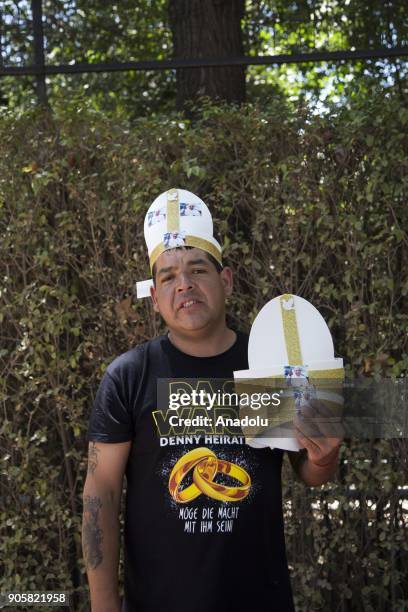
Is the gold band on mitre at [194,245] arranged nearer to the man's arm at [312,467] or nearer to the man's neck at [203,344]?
the man's neck at [203,344]

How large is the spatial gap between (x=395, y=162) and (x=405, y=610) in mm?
2086

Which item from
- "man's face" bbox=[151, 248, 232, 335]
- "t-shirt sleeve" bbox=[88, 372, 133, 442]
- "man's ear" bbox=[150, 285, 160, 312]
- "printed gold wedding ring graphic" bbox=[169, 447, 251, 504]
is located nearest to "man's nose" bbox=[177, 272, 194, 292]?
"man's face" bbox=[151, 248, 232, 335]

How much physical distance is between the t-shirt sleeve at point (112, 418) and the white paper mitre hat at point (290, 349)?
13.0 inches

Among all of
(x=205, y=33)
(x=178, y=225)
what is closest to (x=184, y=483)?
(x=178, y=225)

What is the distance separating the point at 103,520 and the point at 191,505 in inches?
10.5

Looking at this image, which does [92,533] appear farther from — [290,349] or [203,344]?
[290,349]

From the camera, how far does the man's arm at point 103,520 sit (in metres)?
2.25

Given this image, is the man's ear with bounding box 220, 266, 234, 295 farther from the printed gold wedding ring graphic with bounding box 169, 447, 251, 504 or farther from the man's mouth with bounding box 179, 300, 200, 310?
the printed gold wedding ring graphic with bounding box 169, 447, 251, 504

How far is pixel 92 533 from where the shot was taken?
7.53 ft

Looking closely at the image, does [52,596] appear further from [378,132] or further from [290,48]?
[290,48]

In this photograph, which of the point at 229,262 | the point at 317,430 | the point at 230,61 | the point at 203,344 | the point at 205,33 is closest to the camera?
the point at 317,430

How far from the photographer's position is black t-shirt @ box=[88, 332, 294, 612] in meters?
2.16

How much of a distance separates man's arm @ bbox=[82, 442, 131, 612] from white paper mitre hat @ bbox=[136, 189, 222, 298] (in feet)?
1.72

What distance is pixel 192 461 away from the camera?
2.22 meters
